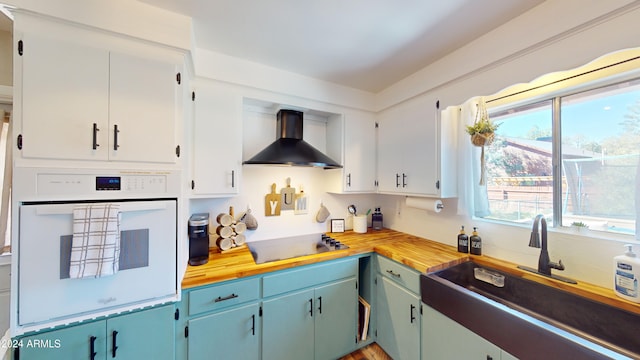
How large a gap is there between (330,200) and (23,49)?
2290 millimetres

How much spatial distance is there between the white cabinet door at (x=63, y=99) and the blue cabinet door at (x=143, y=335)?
2.85 ft

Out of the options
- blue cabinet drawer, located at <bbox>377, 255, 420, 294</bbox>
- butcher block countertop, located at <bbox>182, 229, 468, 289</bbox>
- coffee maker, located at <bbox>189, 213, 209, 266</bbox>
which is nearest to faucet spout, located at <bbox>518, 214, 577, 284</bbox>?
butcher block countertop, located at <bbox>182, 229, 468, 289</bbox>

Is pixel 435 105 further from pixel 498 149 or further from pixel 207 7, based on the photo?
pixel 207 7

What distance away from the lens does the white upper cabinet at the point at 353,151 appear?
227 centimetres

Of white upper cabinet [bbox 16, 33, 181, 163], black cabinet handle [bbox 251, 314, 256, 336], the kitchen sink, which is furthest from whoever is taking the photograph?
black cabinet handle [bbox 251, 314, 256, 336]

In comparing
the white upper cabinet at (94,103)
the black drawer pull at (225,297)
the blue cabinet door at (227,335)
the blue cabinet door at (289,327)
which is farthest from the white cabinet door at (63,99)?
the blue cabinet door at (289,327)

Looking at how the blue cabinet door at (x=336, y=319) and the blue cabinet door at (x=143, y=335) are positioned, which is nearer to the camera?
the blue cabinet door at (x=143, y=335)

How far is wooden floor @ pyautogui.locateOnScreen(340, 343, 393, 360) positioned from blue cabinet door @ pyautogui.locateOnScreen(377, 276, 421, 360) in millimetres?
59

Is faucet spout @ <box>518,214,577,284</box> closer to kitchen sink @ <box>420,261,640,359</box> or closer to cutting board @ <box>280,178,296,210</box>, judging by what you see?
kitchen sink @ <box>420,261,640,359</box>

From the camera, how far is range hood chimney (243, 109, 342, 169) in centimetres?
181

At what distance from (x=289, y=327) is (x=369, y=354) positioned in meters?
0.82

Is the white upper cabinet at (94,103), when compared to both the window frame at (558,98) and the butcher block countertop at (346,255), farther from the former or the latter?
the window frame at (558,98)

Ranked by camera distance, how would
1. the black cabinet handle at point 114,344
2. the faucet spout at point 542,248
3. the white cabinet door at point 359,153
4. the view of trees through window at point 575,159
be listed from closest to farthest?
the black cabinet handle at point 114,344 → the view of trees through window at point 575,159 → the faucet spout at point 542,248 → the white cabinet door at point 359,153

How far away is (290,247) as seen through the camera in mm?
1948
